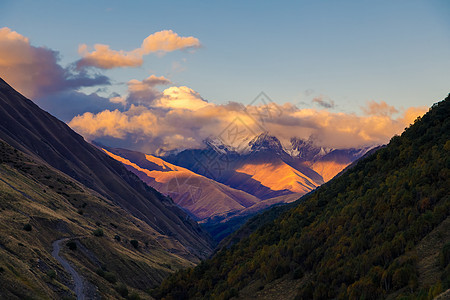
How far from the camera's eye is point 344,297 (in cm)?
4328

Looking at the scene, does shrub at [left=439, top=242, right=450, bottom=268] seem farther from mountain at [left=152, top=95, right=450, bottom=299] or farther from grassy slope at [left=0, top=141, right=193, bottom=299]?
grassy slope at [left=0, top=141, right=193, bottom=299]

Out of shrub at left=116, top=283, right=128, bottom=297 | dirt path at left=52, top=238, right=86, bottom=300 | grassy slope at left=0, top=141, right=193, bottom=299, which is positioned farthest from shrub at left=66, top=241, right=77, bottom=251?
shrub at left=116, top=283, right=128, bottom=297

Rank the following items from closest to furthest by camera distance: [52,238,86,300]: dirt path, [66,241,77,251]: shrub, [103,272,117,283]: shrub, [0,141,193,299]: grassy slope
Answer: [0,141,193,299]: grassy slope < [52,238,86,300]: dirt path < [103,272,117,283]: shrub < [66,241,77,251]: shrub

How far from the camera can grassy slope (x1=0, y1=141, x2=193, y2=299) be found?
5134 centimetres

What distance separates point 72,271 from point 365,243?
44.1m

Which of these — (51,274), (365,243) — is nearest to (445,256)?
(365,243)

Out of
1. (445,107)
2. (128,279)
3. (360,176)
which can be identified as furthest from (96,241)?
(445,107)

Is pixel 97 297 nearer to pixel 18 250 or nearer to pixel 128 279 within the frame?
pixel 18 250

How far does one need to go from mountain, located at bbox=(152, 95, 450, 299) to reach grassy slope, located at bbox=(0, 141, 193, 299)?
14.4 m

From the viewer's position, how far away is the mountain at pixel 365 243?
41125 millimetres

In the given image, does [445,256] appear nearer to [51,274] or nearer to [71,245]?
[51,274]

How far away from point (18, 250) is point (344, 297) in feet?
137

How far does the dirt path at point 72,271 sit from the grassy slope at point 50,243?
129cm

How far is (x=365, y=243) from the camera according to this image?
2063 inches
